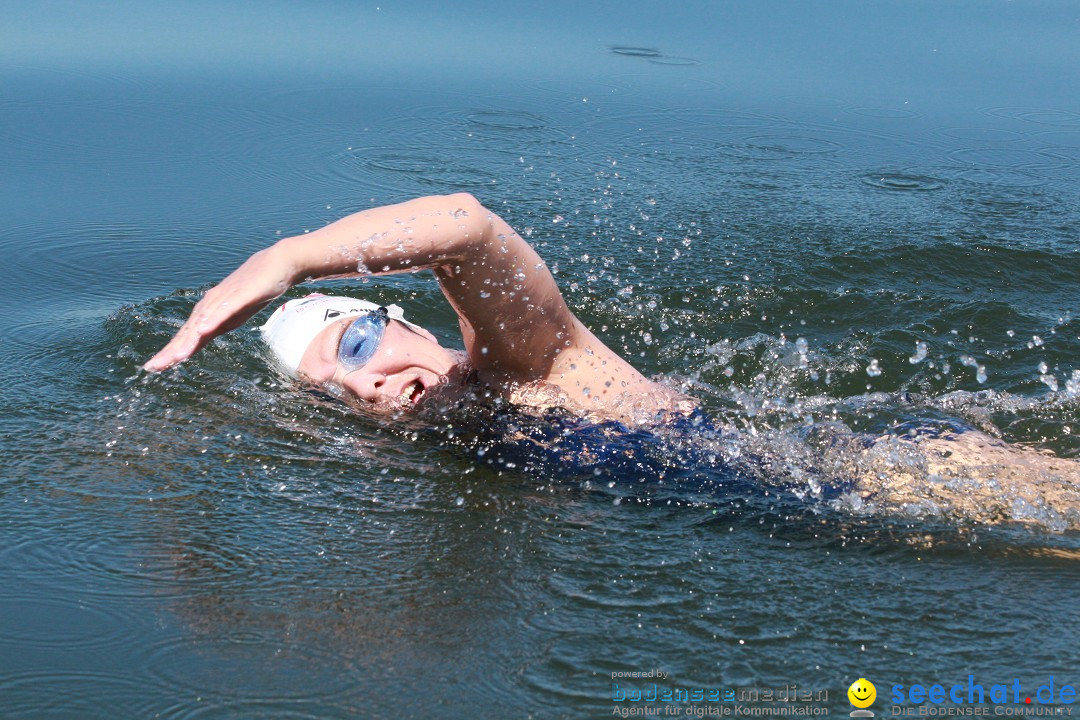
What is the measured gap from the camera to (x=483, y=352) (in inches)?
141

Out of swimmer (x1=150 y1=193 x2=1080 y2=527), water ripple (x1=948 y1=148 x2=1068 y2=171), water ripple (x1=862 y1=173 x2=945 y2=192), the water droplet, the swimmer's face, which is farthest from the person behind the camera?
water ripple (x1=948 y1=148 x2=1068 y2=171)

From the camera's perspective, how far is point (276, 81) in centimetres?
794

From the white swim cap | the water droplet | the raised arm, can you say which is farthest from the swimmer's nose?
the water droplet

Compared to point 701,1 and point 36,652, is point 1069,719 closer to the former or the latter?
point 36,652

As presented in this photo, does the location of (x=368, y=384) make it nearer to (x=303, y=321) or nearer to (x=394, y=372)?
(x=394, y=372)

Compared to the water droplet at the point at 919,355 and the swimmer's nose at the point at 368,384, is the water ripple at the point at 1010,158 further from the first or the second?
the swimmer's nose at the point at 368,384

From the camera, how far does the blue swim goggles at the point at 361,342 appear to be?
4.00 metres

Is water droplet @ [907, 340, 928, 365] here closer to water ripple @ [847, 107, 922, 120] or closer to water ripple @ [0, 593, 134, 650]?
water ripple @ [0, 593, 134, 650]

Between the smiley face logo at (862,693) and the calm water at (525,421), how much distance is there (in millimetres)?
28

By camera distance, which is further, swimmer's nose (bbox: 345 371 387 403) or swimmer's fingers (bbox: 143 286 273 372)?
swimmer's nose (bbox: 345 371 387 403)

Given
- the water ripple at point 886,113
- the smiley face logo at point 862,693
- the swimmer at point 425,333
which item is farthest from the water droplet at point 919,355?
the water ripple at point 886,113

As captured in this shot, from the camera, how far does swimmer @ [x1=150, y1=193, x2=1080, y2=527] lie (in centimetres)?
291

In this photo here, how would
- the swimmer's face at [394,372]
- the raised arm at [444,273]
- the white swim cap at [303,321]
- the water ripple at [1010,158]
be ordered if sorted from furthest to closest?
the water ripple at [1010,158] → the white swim cap at [303,321] → the swimmer's face at [394,372] → the raised arm at [444,273]

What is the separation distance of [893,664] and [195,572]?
1684 mm
